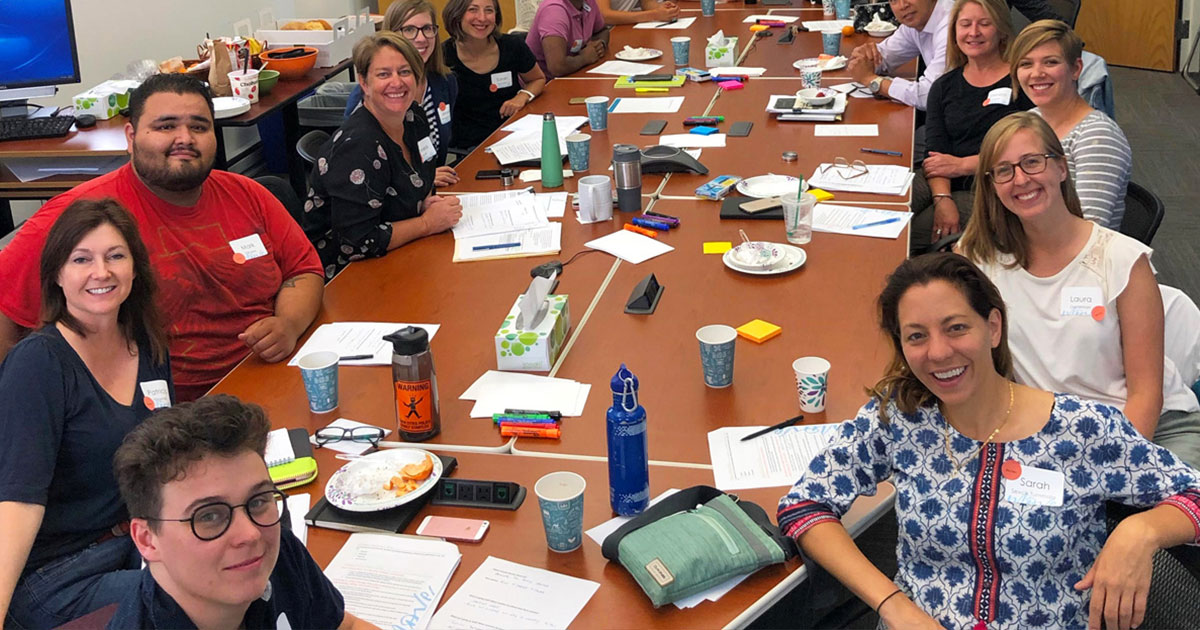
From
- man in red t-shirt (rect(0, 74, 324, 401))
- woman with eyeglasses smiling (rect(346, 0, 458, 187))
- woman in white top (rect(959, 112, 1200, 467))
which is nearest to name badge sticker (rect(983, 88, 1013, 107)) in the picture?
woman in white top (rect(959, 112, 1200, 467))

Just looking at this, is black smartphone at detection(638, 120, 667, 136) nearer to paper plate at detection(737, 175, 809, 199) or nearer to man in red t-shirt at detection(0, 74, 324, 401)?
paper plate at detection(737, 175, 809, 199)

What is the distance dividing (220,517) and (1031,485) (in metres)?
1.24

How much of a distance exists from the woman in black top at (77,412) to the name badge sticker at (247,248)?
0.54 meters

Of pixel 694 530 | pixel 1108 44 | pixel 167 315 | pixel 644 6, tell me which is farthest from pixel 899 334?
pixel 1108 44

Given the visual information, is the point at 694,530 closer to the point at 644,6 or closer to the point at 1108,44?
the point at 644,6

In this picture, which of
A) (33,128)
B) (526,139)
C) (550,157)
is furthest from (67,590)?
(33,128)

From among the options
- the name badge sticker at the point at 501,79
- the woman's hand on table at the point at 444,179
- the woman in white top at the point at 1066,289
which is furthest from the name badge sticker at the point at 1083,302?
the name badge sticker at the point at 501,79

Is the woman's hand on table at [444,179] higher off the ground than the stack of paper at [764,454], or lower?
higher

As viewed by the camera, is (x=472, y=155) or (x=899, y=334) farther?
(x=472, y=155)

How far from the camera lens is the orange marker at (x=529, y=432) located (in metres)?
2.02

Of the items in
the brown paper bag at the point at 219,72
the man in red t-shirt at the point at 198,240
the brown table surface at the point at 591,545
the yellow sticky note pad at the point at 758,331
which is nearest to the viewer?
the brown table surface at the point at 591,545

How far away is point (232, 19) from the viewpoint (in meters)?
6.09

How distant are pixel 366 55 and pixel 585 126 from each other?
3.73ft

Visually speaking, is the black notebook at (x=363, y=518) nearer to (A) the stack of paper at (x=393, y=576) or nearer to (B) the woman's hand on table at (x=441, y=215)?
(A) the stack of paper at (x=393, y=576)
